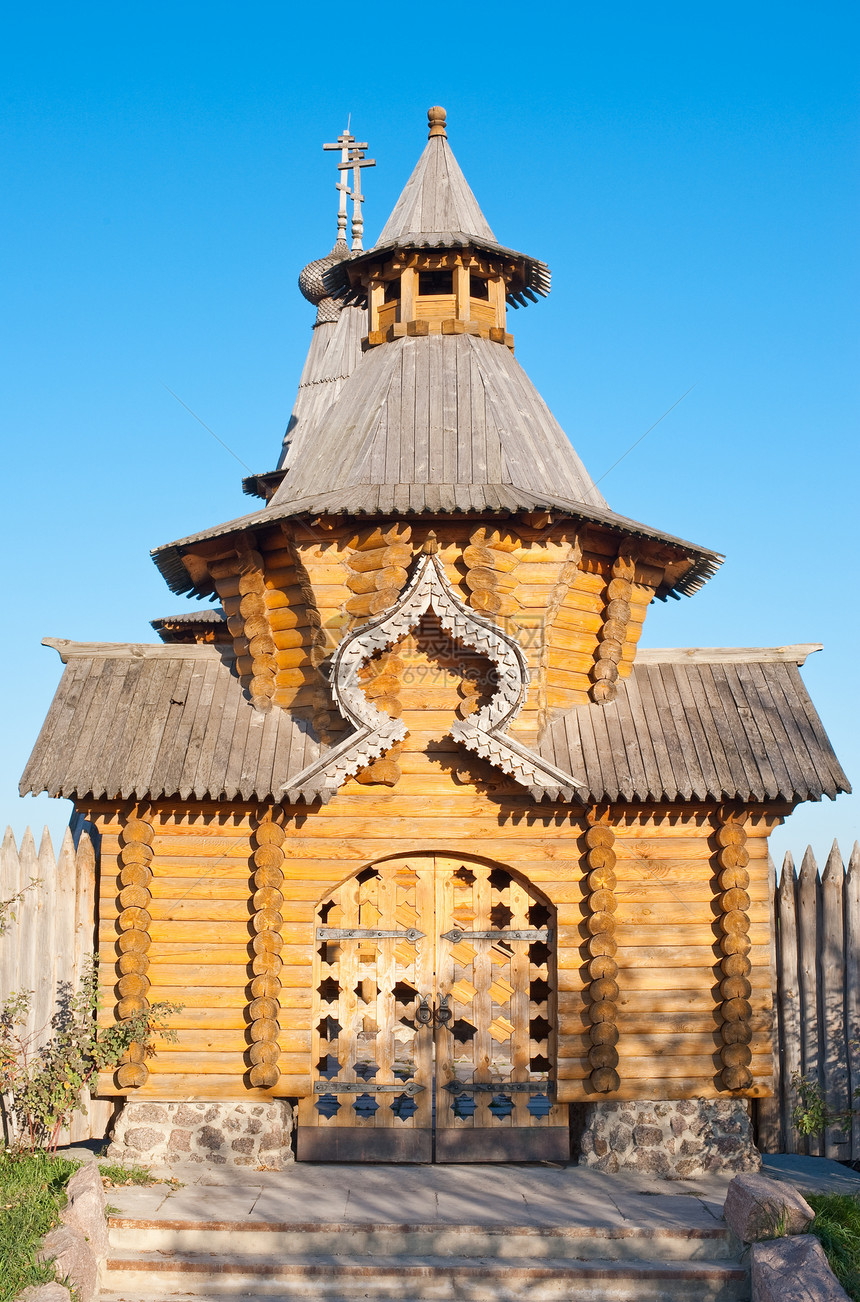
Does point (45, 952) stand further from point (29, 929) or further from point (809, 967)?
point (809, 967)

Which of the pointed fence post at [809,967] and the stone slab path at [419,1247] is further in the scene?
the pointed fence post at [809,967]

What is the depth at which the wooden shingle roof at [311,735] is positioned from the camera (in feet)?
33.8

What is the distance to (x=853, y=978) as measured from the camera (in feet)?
35.5

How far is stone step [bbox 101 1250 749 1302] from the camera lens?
27.2 feet

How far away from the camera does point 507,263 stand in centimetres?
1319

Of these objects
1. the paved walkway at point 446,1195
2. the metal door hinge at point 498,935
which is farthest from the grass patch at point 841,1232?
the metal door hinge at point 498,935

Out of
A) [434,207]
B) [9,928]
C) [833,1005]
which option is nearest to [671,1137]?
[833,1005]

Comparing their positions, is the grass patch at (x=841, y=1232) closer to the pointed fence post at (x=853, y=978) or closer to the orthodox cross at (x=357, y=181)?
the pointed fence post at (x=853, y=978)

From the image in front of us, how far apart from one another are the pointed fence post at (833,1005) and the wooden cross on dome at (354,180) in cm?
1773

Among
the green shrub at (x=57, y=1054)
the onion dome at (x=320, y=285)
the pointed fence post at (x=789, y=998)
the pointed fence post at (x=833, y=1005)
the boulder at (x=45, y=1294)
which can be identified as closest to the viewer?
the boulder at (x=45, y=1294)

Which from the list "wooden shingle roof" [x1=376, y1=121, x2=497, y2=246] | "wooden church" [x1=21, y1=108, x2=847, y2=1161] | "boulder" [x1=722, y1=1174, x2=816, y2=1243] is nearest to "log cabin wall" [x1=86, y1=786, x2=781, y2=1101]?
"wooden church" [x1=21, y1=108, x2=847, y2=1161]

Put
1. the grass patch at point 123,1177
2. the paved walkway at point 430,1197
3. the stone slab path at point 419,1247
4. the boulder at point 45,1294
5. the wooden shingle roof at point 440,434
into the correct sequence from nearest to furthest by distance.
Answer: the boulder at point 45,1294, the stone slab path at point 419,1247, the paved walkway at point 430,1197, the grass patch at point 123,1177, the wooden shingle roof at point 440,434

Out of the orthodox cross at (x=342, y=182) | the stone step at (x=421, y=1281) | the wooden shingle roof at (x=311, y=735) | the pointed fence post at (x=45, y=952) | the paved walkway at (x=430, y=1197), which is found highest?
the orthodox cross at (x=342, y=182)

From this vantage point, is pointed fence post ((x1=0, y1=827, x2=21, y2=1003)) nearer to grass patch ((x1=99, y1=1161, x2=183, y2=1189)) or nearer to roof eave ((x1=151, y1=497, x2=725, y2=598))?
grass patch ((x1=99, y1=1161, x2=183, y2=1189))
